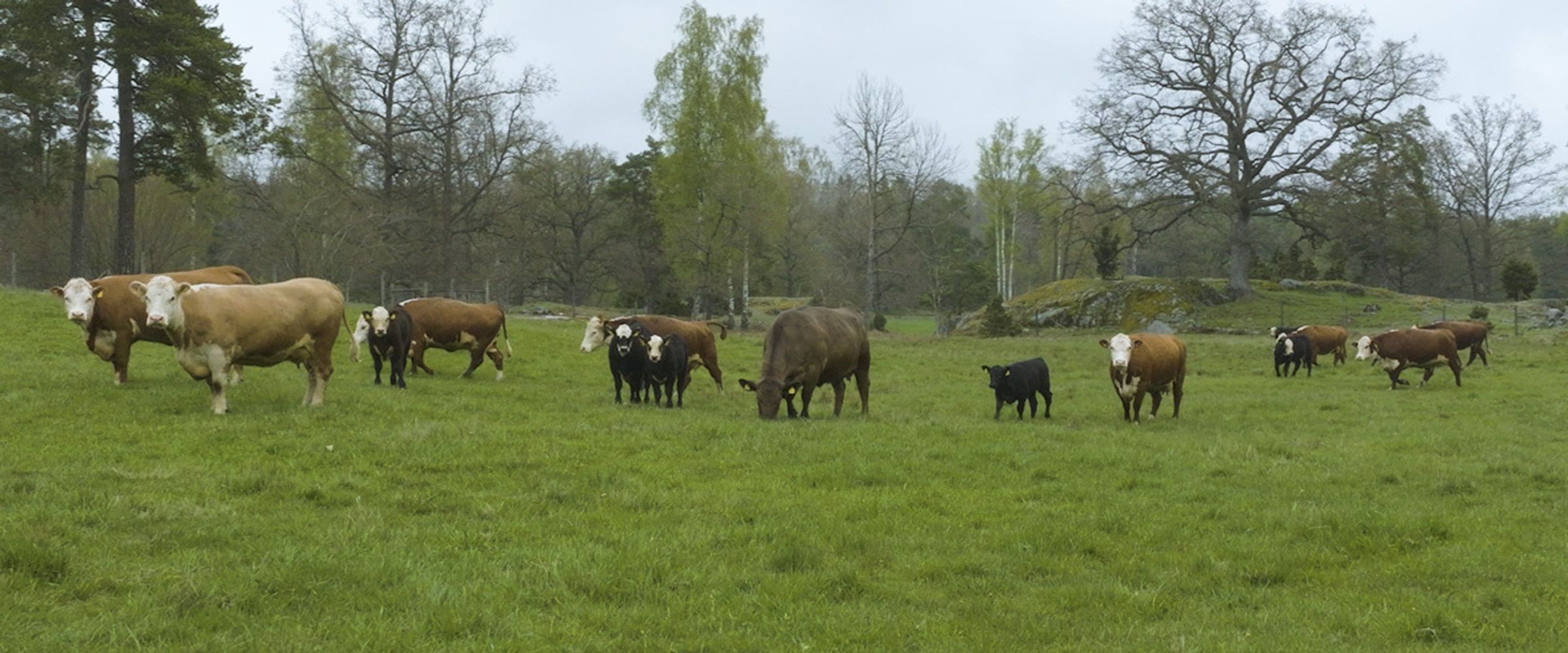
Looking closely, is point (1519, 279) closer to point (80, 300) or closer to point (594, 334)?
point (594, 334)

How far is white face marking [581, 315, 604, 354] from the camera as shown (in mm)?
19469

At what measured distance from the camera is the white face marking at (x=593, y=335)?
1947 centimetres

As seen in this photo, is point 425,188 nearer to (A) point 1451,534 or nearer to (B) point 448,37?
(B) point 448,37

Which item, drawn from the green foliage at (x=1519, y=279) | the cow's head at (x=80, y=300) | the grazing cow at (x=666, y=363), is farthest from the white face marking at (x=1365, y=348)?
the green foliage at (x=1519, y=279)

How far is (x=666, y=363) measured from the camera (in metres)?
15.3

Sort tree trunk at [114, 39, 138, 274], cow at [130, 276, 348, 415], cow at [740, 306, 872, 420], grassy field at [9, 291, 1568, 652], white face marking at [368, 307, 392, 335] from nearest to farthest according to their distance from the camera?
grassy field at [9, 291, 1568, 652] → cow at [130, 276, 348, 415] → cow at [740, 306, 872, 420] → white face marking at [368, 307, 392, 335] → tree trunk at [114, 39, 138, 274]

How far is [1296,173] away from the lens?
38.9 metres

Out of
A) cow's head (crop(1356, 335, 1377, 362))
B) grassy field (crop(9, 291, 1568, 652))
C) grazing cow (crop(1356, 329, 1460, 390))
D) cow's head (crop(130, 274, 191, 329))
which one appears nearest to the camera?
grassy field (crop(9, 291, 1568, 652))

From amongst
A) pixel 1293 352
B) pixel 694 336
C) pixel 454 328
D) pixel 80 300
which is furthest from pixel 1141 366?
pixel 80 300

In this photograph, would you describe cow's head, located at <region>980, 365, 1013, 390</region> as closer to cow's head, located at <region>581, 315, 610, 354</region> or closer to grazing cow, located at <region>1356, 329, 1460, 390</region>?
cow's head, located at <region>581, 315, 610, 354</region>

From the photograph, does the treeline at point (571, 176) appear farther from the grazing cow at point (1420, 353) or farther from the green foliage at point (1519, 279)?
the grazing cow at point (1420, 353)

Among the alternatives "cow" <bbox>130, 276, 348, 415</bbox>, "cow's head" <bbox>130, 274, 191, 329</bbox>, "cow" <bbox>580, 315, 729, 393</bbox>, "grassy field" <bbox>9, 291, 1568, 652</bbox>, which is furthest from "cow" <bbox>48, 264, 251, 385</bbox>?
"cow" <bbox>580, 315, 729, 393</bbox>

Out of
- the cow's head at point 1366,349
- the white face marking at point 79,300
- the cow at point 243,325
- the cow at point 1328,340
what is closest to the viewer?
the cow at point 243,325

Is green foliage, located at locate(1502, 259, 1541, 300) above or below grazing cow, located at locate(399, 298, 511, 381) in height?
above
